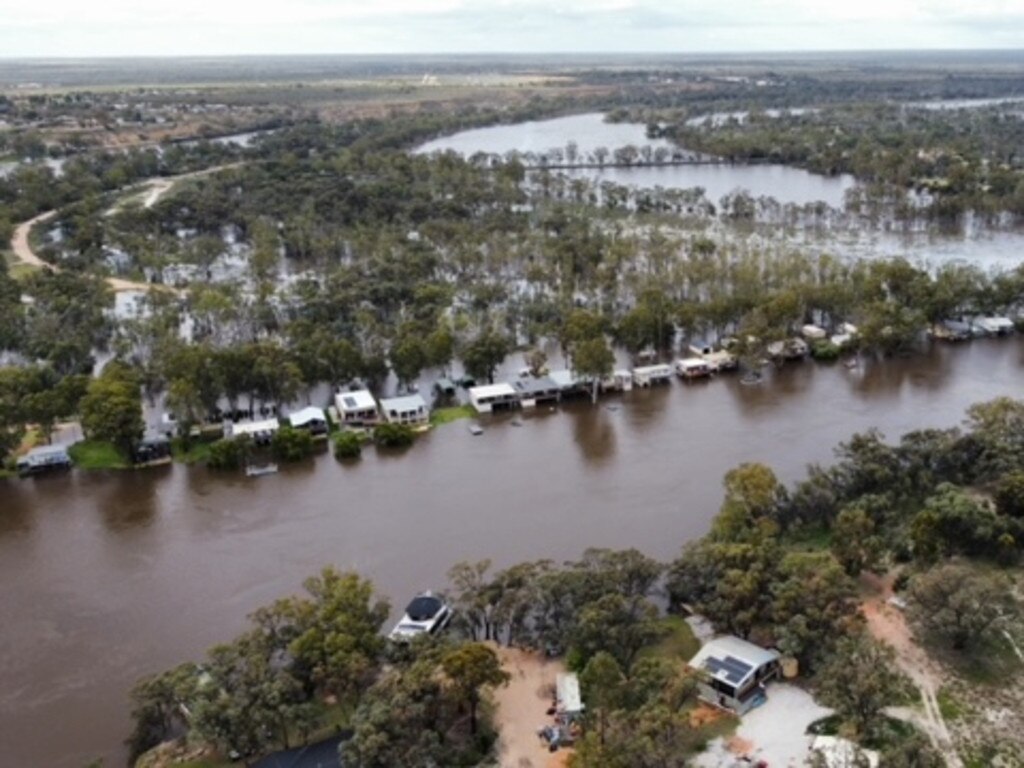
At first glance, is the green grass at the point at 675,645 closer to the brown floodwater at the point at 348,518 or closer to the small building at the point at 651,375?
the brown floodwater at the point at 348,518

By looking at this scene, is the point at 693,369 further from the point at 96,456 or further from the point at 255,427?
the point at 96,456

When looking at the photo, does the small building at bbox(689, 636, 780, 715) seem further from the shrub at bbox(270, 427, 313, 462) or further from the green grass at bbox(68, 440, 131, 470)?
the green grass at bbox(68, 440, 131, 470)

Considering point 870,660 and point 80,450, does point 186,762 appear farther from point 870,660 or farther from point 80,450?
point 80,450

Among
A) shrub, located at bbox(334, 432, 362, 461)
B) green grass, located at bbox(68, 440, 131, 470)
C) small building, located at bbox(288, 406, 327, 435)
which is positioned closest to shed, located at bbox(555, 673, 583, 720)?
shrub, located at bbox(334, 432, 362, 461)

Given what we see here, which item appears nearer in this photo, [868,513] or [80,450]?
[868,513]

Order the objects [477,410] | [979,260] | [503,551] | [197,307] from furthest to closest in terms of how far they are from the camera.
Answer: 1. [979,260]
2. [197,307]
3. [477,410]
4. [503,551]

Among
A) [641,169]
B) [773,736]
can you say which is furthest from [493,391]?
[641,169]

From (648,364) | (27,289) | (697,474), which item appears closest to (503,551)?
(697,474)
